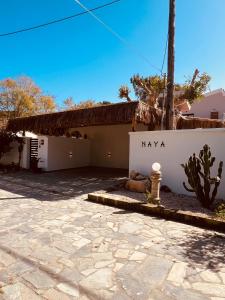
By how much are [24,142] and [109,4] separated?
9098mm

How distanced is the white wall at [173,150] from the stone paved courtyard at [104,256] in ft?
9.36

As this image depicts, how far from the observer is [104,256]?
3.75 m

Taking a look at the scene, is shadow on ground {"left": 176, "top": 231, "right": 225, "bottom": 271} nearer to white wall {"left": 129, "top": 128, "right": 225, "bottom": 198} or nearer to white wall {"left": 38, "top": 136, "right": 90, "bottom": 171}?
white wall {"left": 129, "top": 128, "right": 225, "bottom": 198}

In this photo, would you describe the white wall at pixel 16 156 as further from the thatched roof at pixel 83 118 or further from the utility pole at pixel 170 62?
the utility pole at pixel 170 62

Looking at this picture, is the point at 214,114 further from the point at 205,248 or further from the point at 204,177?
the point at 205,248

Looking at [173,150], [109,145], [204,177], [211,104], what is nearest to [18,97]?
[109,145]

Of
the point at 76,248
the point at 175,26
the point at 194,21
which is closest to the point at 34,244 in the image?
the point at 76,248

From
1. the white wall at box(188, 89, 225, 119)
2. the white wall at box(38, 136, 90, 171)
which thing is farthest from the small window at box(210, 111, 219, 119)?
the white wall at box(38, 136, 90, 171)

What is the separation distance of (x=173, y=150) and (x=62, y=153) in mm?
8490

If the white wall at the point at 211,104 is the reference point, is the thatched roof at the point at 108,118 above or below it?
below

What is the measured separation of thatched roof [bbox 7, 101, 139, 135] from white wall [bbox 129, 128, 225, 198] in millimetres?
980

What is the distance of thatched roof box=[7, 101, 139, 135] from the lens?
936 centimetres

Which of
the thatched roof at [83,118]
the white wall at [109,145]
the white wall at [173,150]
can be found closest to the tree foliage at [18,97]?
the white wall at [109,145]

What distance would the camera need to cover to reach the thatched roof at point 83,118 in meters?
9.36
